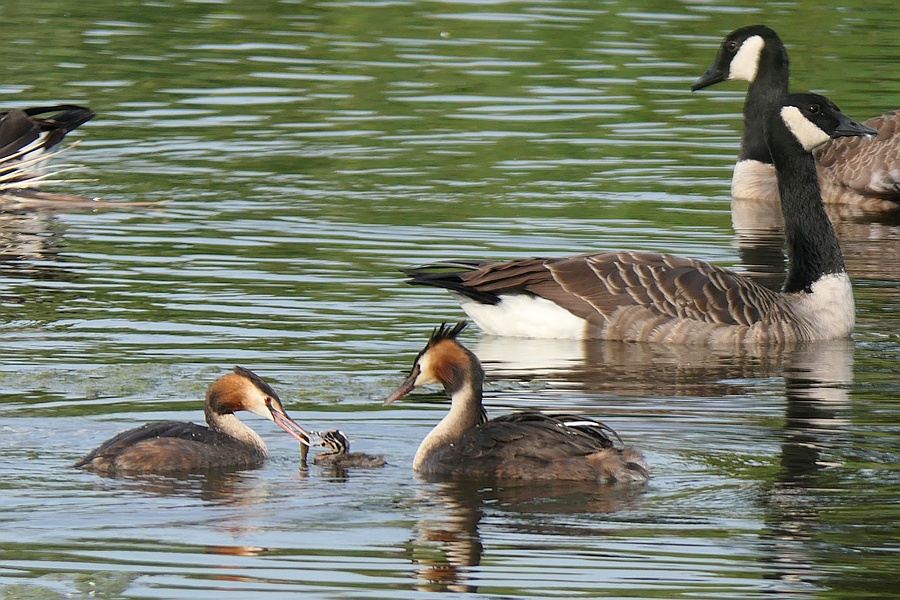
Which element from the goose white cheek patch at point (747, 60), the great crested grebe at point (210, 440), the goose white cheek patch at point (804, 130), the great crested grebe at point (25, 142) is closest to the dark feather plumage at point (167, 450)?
the great crested grebe at point (210, 440)

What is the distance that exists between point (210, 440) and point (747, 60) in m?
13.1

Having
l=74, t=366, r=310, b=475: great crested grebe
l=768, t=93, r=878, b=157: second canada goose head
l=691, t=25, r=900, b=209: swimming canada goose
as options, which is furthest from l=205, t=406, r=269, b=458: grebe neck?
l=691, t=25, r=900, b=209: swimming canada goose

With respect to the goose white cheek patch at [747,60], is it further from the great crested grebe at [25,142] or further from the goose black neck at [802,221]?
the great crested grebe at [25,142]

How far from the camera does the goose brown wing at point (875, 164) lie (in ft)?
68.3

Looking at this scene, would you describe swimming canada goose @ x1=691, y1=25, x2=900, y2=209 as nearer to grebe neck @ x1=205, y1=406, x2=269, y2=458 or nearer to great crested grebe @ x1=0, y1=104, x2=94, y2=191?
great crested grebe @ x1=0, y1=104, x2=94, y2=191

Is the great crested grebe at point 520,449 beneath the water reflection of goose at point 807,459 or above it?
above

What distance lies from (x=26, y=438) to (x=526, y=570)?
3.60 meters

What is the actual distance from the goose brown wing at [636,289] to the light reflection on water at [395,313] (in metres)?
0.32

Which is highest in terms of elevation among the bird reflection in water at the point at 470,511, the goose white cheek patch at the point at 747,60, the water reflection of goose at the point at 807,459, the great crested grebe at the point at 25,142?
the goose white cheek patch at the point at 747,60

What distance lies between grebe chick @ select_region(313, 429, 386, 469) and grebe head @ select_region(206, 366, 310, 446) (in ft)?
0.56

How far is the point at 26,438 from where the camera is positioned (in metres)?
10.6

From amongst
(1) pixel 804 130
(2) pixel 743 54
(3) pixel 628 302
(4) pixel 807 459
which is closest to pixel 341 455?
(4) pixel 807 459

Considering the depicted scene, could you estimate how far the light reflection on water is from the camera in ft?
28.6

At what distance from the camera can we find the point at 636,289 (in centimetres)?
1402
